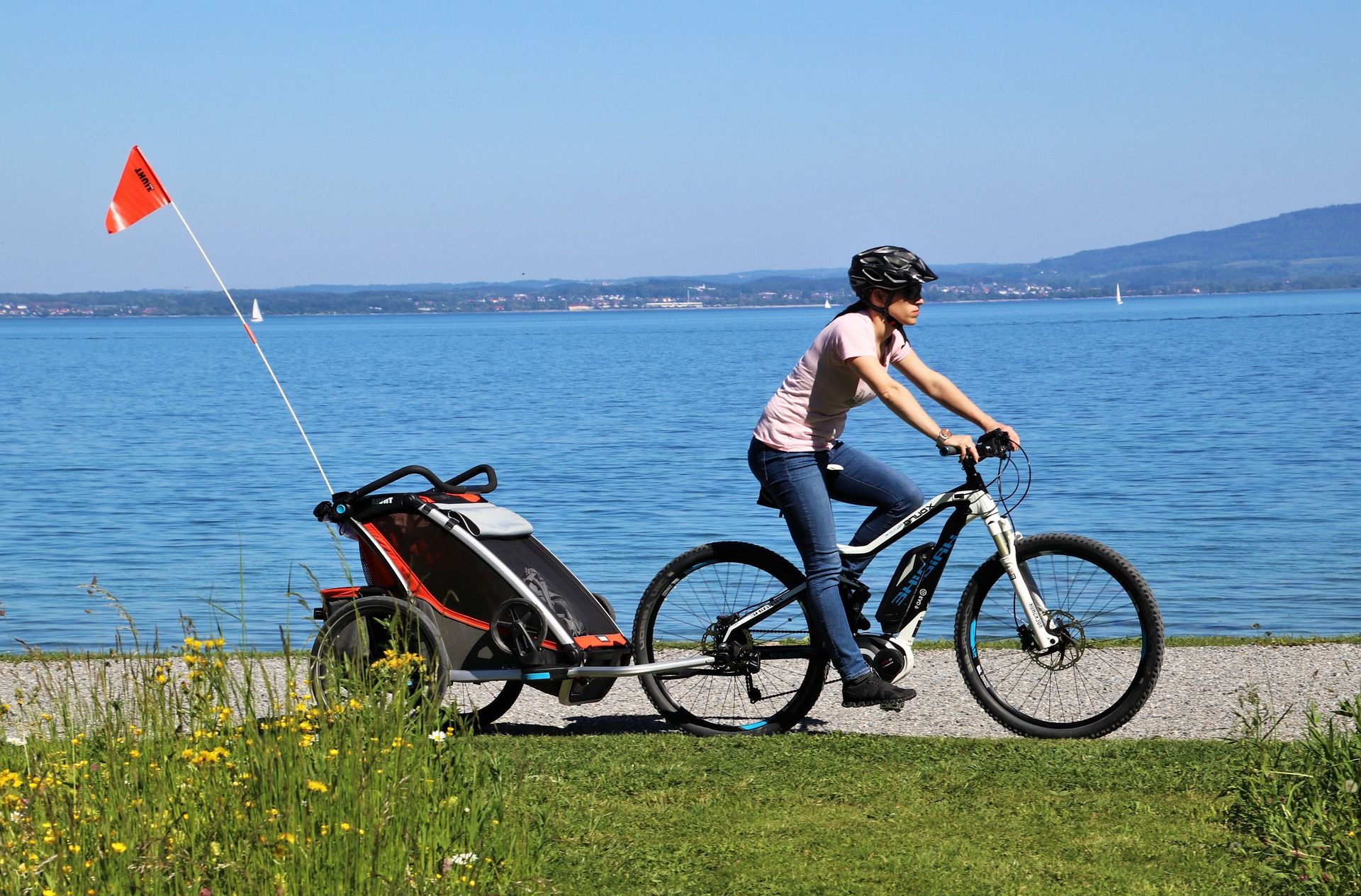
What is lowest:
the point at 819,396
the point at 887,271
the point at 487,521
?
the point at 487,521

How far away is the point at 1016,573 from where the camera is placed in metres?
6.18

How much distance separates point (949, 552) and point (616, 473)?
2014cm

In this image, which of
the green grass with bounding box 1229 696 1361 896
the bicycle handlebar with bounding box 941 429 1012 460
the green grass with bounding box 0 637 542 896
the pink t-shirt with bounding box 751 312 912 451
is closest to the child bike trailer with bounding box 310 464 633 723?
the pink t-shirt with bounding box 751 312 912 451

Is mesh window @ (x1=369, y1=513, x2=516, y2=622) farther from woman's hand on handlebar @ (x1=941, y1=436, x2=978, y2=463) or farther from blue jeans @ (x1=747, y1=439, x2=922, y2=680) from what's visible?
woman's hand on handlebar @ (x1=941, y1=436, x2=978, y2=463)

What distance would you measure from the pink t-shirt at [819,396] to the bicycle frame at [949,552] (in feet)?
1.47

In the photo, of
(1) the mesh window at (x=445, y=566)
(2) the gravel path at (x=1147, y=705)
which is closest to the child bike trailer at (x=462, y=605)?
(1) the mesh window at (x=445, y=566)

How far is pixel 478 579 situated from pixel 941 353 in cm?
8050

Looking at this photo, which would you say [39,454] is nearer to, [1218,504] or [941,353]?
[1218,504]

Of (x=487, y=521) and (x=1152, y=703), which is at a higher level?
(x=487, y=521)

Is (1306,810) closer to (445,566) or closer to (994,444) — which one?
(994,444)

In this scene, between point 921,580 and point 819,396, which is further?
point 921,580

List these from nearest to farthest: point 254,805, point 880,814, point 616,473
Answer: point 254,805 < point 880,814 < point 616,473

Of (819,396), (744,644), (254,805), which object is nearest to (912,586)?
(744,644)

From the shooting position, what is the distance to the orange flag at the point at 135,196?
716cm
